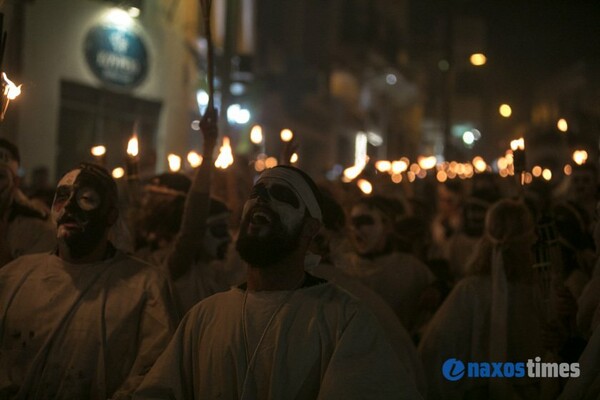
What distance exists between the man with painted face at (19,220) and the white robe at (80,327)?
1351 millimetres

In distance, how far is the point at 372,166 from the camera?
12.1 m

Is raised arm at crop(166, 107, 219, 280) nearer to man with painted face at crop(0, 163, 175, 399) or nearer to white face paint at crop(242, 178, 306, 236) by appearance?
man with painted face at crop(0, 163, 175, 399)

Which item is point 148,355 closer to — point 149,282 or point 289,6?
point 149,282

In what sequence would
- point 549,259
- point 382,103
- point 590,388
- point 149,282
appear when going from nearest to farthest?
point 590,388 → point 149,282 → point 549,259 → point 382,103

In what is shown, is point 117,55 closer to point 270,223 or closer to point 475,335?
point 475,335

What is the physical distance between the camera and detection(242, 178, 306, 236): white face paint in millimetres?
4473

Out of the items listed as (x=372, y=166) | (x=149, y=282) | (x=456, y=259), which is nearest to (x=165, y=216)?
(x=149, y=282)

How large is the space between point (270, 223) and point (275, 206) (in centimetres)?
9

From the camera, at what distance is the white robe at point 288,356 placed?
161 inches

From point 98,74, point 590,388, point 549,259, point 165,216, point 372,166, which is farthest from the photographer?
point 98,74

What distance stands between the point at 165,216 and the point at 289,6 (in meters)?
28.5

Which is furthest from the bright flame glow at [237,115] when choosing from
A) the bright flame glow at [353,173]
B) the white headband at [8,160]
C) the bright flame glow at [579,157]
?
the white headband at [8,160]

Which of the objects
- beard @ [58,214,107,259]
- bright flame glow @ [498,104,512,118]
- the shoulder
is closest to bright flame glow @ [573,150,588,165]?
bright flame glow @ [498,104,512,118]

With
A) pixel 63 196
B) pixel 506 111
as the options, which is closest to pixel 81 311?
pixel 63 196
